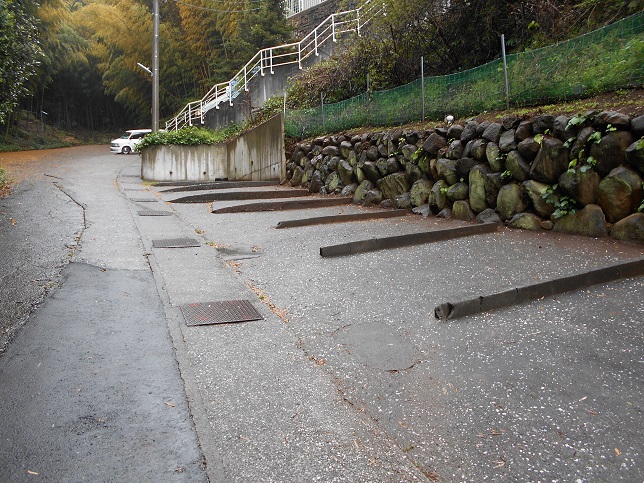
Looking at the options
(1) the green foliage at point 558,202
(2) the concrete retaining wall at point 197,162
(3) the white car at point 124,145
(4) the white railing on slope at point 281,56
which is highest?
(4) the white railing on slope at point 281,56

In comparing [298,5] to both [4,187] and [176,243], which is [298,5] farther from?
[176,243]

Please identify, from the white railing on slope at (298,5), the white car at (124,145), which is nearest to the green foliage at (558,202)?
the white railing on slope at (298,5)

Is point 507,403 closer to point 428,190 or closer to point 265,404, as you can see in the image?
point 265,404

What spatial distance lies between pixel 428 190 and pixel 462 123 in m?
1.30

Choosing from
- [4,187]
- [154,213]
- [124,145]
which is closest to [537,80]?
[154,213]

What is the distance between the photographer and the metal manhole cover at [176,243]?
24.7 feet

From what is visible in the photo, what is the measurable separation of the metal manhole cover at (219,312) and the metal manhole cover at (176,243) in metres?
2.85

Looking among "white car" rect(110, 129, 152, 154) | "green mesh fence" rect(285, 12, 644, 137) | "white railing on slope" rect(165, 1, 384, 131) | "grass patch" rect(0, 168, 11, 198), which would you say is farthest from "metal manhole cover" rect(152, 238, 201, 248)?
"white car" rect(110, 129, 152, 154)

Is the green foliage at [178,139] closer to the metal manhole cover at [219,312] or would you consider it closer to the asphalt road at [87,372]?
the asphalt road at [87,372]

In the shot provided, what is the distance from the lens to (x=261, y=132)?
52.7ft

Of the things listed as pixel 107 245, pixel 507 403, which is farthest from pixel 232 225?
pixel 507 403

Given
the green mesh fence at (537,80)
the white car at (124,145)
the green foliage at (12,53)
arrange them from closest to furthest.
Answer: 1. the green mesh fence at (537,80)
2. the green foliage at (12,53)
3. the white car at (124,145)

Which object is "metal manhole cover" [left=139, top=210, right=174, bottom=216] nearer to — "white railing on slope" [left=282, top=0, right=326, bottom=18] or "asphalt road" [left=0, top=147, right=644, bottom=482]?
"asphalt road" [left=0, top=147, right=644, bottom=482]

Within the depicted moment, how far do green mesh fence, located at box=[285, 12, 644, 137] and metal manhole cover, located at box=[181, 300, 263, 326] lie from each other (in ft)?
19.0
